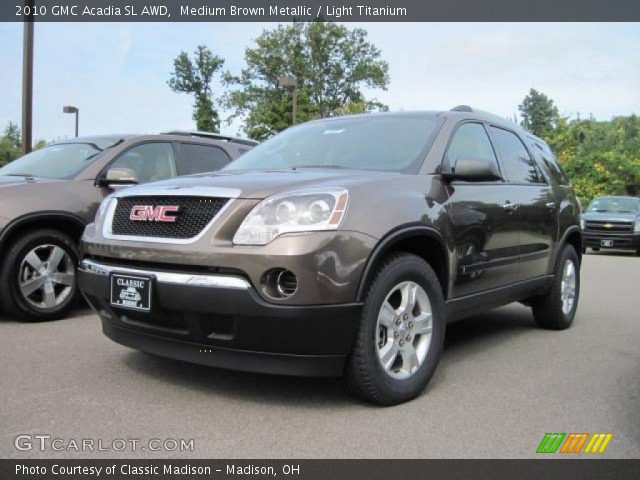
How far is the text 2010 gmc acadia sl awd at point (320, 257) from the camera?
3.01 meters

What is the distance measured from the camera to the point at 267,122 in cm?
4609

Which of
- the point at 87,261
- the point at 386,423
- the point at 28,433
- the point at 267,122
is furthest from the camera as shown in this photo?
the point at 267,122

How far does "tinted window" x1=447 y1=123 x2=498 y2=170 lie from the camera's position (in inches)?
166

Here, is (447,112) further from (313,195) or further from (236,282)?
(236,282)

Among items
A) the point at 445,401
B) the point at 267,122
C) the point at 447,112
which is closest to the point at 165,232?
the point at 445,401

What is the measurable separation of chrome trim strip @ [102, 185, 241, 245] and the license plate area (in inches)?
8.5

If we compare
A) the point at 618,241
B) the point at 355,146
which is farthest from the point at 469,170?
the point at 618,241

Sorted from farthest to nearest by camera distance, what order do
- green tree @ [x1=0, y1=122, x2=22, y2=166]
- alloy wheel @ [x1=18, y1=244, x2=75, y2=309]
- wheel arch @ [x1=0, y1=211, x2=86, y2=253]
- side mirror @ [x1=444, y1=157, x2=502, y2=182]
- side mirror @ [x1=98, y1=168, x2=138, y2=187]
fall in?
1. green tree @ [x1=0, y1=122, x2=22, y2=166]
2. side mirror @ [x1=98, y1=168, x2=138, y2=187]
3. alloy wheel @ [x1=18, y1=244, x2=75, y2=309]
4. wheel arch @ [x1=0, y1=211, x2=86, y2=253]
5. side mirror @ [x1=444, y1=157, x2=502, y2=182]

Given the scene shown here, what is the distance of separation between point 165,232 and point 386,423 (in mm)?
1478

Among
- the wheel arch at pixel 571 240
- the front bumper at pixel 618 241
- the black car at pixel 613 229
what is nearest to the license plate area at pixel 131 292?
the wheel arch at pixel 571 240

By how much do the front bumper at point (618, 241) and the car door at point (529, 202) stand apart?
12196 mm
